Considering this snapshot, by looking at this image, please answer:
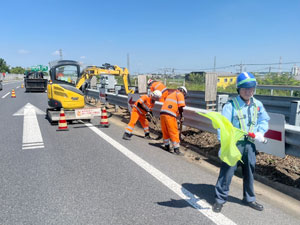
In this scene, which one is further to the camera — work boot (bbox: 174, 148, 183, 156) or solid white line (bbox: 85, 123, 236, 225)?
work boot (bbox: 174, 148, 183, 156)

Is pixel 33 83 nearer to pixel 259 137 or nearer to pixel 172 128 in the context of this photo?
pixel 172 128

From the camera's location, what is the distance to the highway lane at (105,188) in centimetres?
299

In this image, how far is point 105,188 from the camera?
3750 millimetres

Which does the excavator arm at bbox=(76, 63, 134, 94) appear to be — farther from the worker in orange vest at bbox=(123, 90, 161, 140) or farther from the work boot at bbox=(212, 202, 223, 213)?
the work boot at bbox=(212, 202, 223, 213)

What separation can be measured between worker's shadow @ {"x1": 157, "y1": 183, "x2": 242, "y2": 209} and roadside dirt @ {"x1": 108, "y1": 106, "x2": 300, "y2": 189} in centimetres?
108

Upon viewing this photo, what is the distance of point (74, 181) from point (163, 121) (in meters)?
2.51

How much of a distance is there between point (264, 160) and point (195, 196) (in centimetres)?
193

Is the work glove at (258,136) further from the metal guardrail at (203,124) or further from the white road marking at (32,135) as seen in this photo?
the white road marking at (32,135)

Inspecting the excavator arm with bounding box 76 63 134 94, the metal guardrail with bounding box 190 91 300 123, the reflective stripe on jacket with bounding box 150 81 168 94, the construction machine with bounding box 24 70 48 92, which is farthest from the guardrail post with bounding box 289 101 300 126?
the construction machine with bounding box 24 70 48 92

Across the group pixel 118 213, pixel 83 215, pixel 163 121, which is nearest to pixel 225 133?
pixel 118 213

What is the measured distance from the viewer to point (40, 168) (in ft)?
15.0

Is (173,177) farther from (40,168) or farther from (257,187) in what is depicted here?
(40,168)

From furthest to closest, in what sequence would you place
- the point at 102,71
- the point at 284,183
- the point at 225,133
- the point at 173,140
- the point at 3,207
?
the point at 102,71, the point at 173,140, the point at 284,183, the point at 3,207, the point at 225,133

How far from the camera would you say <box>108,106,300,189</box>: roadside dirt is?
3.99 metres
